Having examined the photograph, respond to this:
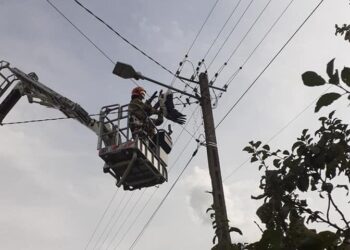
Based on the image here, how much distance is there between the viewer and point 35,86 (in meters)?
14.2

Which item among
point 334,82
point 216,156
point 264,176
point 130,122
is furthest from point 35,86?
point 334,82

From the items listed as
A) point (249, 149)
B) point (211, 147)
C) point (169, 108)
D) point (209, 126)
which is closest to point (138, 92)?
point (169, 108)

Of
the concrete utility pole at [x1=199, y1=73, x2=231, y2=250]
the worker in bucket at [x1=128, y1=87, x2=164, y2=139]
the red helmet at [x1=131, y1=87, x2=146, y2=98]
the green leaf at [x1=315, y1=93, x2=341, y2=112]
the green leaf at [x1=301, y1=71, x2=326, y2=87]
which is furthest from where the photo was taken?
the red helmet at [x1=131, y1=87, x2=146, y2=98]

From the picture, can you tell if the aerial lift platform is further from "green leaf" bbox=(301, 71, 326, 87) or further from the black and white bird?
"green leaf" bbox=(301, 71, 326, 87)

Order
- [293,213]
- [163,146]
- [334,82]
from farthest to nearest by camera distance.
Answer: [163,146] → [293,213] → [334,82]

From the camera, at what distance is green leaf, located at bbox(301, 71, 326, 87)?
72.4 inches

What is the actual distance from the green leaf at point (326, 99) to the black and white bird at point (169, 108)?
10.2m

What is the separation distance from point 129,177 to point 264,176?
27.8 feet

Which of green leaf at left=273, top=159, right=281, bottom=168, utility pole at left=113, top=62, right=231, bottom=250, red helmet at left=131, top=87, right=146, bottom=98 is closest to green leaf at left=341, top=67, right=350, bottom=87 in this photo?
green leaf at left=273, top=159, right=281, bottom=168

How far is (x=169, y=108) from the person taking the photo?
12.3m

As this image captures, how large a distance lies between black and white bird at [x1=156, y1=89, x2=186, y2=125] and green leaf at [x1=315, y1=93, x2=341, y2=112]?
1023 cm

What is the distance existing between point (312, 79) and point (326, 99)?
0.19m

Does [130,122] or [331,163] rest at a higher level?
[130,122]

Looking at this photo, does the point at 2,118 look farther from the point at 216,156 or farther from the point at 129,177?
the point at 216,156
